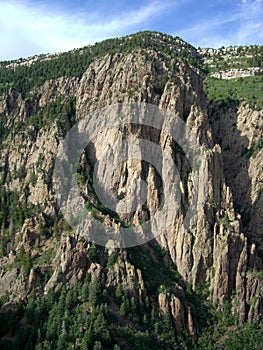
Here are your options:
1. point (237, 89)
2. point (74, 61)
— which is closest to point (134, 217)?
point (237, 89)

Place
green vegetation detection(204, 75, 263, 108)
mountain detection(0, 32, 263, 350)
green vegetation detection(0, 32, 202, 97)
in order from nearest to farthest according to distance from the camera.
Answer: mountain detection(0, 32, 263, 350)
green vegetation detection(204, 75, 263, 108)
green vegetation detection(0, 32, 202, 97)

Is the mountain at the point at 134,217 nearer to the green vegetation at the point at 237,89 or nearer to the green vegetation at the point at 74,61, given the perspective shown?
the green vegetation at the point at 237,89

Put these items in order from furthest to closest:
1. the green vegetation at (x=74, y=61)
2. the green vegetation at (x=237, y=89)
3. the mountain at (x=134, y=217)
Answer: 1. the green vegetation at (x=74, y=61)
2. the green vegetation at (x=237, y=89)
3. the mountain at (x=134, y=217)

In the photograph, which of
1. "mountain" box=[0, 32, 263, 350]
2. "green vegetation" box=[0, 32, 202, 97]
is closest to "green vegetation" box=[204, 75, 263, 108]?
"mountain" box=[0, 32, 263, 350]

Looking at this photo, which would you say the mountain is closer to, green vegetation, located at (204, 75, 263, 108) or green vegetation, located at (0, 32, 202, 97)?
green vegetation, located at (204, 75, 263, 108)

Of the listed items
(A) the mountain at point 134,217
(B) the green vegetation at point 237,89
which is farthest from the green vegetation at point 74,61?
(B) the green vegetation at point 237,89

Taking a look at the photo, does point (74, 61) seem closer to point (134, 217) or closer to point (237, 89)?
point (237, 89)

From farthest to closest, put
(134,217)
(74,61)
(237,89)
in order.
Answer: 1. (74,61)
2. (237,89)
3. (134,217)

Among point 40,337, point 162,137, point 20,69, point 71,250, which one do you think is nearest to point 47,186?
point 71,250

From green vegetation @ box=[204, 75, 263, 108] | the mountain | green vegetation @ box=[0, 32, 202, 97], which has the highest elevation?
green vegetation @ box=[0, 32, 202, 97]
